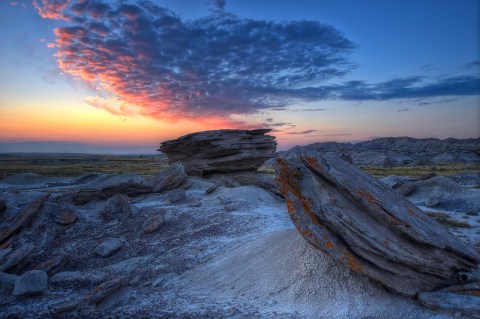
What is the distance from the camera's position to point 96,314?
8930 millimetres

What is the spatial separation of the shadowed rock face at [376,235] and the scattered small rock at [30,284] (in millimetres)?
8741

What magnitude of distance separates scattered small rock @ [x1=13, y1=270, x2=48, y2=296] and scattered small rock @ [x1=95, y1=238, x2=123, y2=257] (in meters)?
3.95

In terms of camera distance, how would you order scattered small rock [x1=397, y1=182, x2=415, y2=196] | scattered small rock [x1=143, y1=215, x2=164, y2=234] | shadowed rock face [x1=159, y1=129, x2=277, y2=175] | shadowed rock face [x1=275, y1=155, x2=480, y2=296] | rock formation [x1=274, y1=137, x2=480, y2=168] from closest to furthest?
shadowed rock face [x1=275, y1=155, x2=480, y2=296], scattered small rock [x1=143, y1=215, x2=164, y2=234], scattered small rock [x1=397, y1=182, x2=415, y2=196], shadowed rock face [x1=159, y1=129, x2=277, y2=175], rock formation [x1=274, y1=137, x2=480, y2=168]

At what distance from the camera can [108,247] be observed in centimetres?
1512

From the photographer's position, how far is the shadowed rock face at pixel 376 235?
8195mm

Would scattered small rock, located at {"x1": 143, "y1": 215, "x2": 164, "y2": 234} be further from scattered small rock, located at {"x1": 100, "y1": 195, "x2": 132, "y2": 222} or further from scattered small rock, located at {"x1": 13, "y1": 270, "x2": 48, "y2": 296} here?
scattered small rock, located at {"x1": 13, "y1": 270, "x2": 48, "y2": 296}

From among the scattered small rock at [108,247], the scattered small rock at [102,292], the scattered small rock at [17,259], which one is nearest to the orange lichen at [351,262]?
the scattered small rock at [102,292]

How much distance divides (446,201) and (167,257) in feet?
72.1

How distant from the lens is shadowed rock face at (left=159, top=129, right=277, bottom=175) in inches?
1287

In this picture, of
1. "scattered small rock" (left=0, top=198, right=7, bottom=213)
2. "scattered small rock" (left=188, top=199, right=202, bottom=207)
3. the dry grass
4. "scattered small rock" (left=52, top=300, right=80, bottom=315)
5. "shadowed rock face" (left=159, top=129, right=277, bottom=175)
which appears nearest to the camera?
"scattered small rock" (left=52, top=300, right=80, bottom=315)

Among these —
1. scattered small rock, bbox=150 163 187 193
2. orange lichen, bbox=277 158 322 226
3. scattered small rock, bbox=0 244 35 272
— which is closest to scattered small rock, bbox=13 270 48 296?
scattered small rock, bbox=0 244 35 272

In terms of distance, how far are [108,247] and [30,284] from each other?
459cm

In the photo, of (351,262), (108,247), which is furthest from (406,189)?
(108,247)

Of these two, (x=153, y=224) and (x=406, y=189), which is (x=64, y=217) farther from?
(x=406, y=189)
